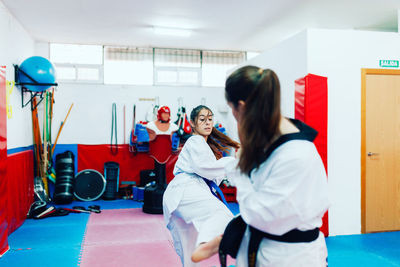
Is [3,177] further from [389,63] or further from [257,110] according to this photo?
[389,63]

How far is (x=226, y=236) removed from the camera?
4.22ft

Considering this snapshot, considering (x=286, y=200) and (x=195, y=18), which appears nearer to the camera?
(x=286, y=200)

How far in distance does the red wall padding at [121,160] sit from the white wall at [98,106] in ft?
0.56

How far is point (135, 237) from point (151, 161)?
10.2ft

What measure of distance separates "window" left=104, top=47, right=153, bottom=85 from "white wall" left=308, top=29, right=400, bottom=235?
410cm

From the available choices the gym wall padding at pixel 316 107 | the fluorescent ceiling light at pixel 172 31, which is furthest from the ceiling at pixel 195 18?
the gym wall padding at pixel 316 107

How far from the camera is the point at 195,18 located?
5559 millimetres

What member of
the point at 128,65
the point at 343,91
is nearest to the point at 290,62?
the point at 343,91

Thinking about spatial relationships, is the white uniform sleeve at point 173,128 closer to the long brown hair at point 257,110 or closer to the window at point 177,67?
the window at point 177,67

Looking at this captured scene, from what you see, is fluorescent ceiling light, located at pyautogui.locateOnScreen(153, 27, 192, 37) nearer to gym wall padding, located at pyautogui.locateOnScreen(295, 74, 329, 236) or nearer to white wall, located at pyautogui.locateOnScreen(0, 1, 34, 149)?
white wall, located at pyautogui.locateOnScreen(0, 1, 34, 149)

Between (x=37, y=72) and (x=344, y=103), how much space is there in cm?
436

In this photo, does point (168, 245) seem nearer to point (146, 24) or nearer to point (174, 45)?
point (146, 24)

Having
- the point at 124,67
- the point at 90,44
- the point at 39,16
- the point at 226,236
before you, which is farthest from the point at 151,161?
the point at 226,236

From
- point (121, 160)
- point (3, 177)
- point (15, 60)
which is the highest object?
point (15, 60)
